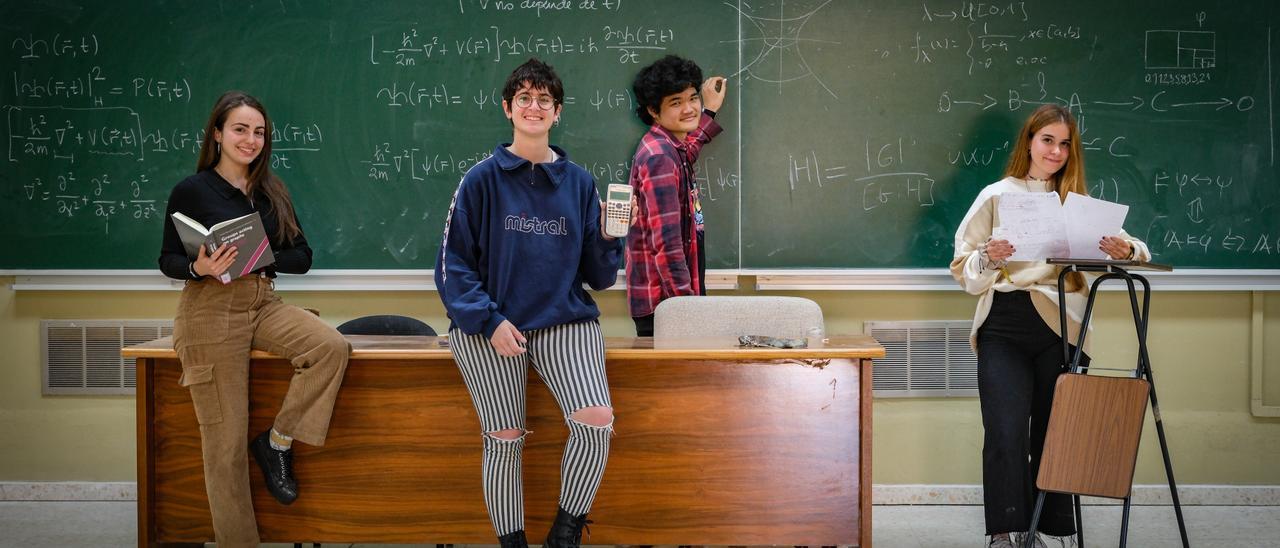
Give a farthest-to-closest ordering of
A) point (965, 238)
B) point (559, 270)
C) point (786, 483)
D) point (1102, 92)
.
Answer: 1. point (1102, 92)
2. point (965, 238)
3. point (786, 483)
4. point (559, 270)

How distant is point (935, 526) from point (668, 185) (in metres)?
1.65

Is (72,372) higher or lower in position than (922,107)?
lower

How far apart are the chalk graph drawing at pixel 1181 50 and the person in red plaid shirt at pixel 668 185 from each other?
1.72m

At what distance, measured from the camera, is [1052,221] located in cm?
272

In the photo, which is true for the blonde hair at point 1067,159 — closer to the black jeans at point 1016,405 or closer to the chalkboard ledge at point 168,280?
the black jeans at point 1016,405

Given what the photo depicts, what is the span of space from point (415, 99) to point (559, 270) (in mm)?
1570

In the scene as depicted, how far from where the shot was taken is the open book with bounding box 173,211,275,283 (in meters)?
2.60

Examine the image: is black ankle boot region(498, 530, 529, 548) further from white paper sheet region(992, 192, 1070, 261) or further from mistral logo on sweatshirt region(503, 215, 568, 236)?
white paper sheet region(992, 192, 1070, 261)

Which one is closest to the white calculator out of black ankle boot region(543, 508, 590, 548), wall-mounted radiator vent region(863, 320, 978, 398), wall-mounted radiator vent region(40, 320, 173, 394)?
black ankle boot region(543, 508, 590, 548)

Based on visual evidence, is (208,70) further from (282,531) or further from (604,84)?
(282,531)

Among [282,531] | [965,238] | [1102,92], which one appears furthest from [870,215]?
[282,531]

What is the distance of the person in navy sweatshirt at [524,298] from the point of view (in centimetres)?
254

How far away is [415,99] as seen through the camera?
12.5ft

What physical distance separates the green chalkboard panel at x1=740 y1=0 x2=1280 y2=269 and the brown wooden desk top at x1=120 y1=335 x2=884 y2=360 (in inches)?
44.2
